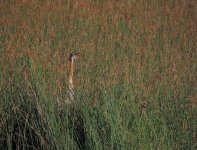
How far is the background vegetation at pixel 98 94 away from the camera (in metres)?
4.21

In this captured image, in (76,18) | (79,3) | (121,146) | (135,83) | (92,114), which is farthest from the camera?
(79,3)

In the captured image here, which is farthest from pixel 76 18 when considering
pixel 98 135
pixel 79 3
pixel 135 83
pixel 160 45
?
pixel 98 135

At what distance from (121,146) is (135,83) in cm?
95

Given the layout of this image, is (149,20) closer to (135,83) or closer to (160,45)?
(160,45)

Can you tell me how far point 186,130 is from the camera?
4453 millimetres

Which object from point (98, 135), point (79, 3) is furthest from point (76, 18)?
point (98, 135)

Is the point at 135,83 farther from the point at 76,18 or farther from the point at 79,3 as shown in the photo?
the point at 79,3

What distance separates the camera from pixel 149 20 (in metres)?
9.36

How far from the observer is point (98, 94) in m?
4.65

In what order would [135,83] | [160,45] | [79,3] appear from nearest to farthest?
[135,83], [160,45], [79,3]

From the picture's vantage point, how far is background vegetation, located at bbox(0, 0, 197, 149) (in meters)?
4.21

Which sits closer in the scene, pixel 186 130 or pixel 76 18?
pixel 186 130

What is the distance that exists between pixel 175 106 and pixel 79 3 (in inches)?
208

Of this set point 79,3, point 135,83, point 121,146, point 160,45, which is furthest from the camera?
point 79,3
